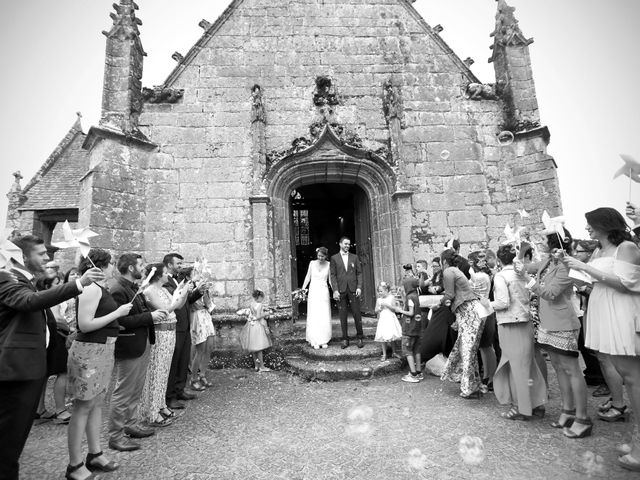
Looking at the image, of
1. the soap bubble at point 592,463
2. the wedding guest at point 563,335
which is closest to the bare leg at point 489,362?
the wedding guest at point 563,335

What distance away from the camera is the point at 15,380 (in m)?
2.24

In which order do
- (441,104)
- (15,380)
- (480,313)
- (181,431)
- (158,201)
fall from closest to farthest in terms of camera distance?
1. (15,380)
2. (181,431)
3. (480,313)
4. (158,201)
5. (441,104)

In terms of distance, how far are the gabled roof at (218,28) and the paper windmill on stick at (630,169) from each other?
6166 mm

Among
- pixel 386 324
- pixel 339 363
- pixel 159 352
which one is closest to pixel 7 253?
pixel 159 352

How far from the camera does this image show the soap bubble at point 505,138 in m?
7.52

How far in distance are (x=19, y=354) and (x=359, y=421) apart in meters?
3.19

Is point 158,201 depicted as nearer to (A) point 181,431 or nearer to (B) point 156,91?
(B) point 156,91

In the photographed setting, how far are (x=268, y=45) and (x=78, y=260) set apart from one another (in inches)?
267

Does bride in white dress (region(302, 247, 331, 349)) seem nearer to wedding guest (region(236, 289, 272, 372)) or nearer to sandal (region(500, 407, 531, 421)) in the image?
wedding guest (region(236, 289, 272, 372))

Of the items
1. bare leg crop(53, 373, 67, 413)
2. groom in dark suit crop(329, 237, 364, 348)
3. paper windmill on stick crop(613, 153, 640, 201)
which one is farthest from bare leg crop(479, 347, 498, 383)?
bare leg crop(53, 373, 67, 413)

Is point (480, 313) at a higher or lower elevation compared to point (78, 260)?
lower

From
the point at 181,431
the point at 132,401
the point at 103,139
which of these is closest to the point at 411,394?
the point at 181,431

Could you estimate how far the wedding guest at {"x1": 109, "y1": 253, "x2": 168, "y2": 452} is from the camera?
329 cm

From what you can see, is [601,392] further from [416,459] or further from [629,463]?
[416,459]
